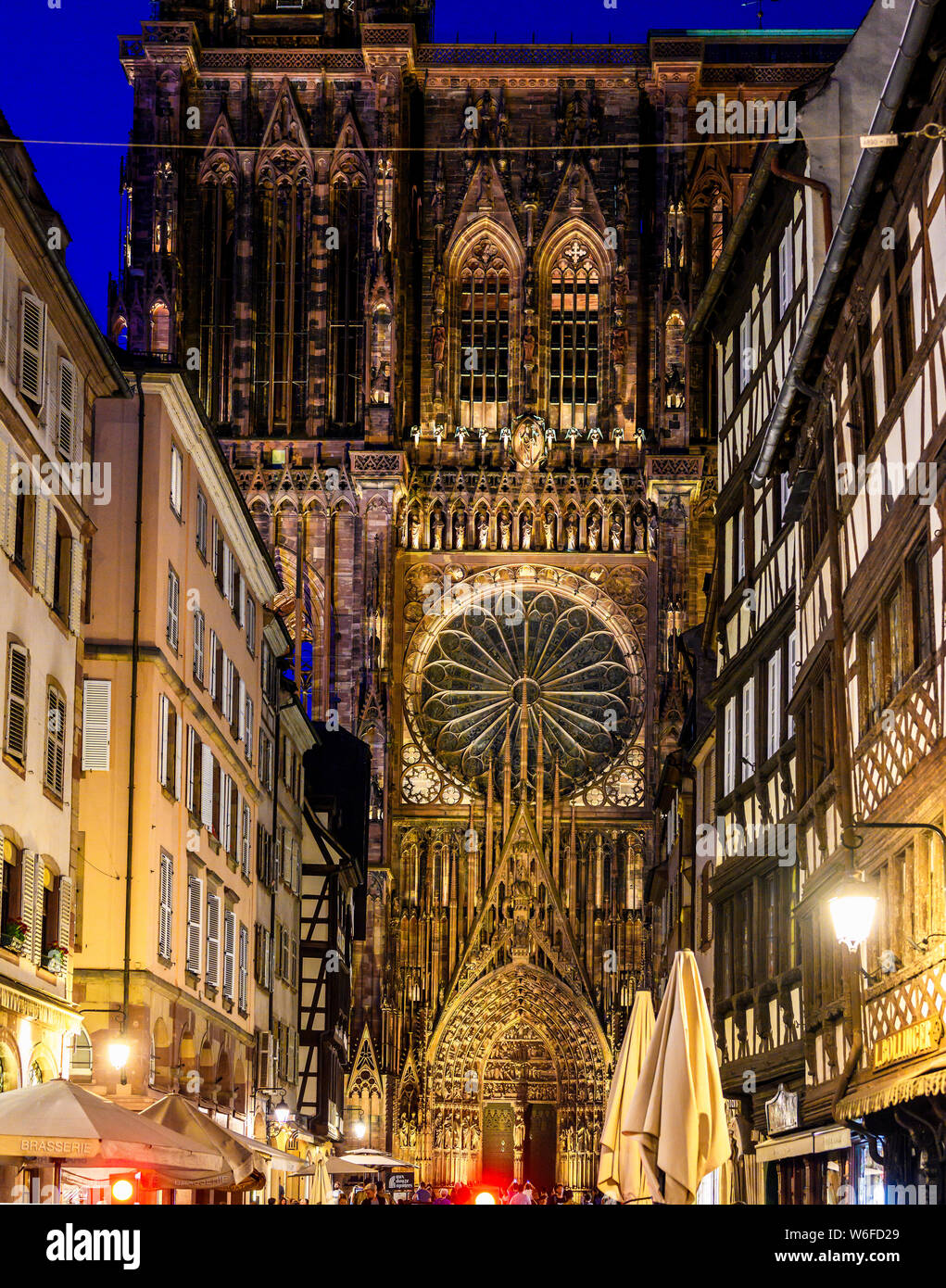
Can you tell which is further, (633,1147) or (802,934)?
(802,934)

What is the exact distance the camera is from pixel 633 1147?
18.3 meters

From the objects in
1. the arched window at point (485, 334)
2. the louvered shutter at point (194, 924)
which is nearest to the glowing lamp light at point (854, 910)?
the louvered shutter at point (194, 924)

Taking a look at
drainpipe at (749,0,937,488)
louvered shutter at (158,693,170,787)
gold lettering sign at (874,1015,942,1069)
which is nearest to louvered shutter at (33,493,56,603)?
louvered shutter at (158,693,170,787)

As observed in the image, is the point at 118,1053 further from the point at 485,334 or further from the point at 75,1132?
the point at 485,334

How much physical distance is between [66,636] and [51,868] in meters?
2.82

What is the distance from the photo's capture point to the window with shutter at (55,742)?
80.2ft

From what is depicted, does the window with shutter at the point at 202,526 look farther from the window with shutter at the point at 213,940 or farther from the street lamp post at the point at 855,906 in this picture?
the street lamp post at the point at 855,906

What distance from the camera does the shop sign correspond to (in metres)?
26.4

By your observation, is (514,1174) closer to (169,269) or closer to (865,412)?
(169,269)

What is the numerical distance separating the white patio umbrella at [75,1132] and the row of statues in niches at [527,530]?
156ft

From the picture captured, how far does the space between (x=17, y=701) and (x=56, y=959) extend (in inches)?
136

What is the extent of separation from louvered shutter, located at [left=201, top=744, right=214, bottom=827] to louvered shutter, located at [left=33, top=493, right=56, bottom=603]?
29.9ft

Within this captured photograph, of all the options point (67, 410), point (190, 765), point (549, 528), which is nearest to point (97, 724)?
point (190, 765)
